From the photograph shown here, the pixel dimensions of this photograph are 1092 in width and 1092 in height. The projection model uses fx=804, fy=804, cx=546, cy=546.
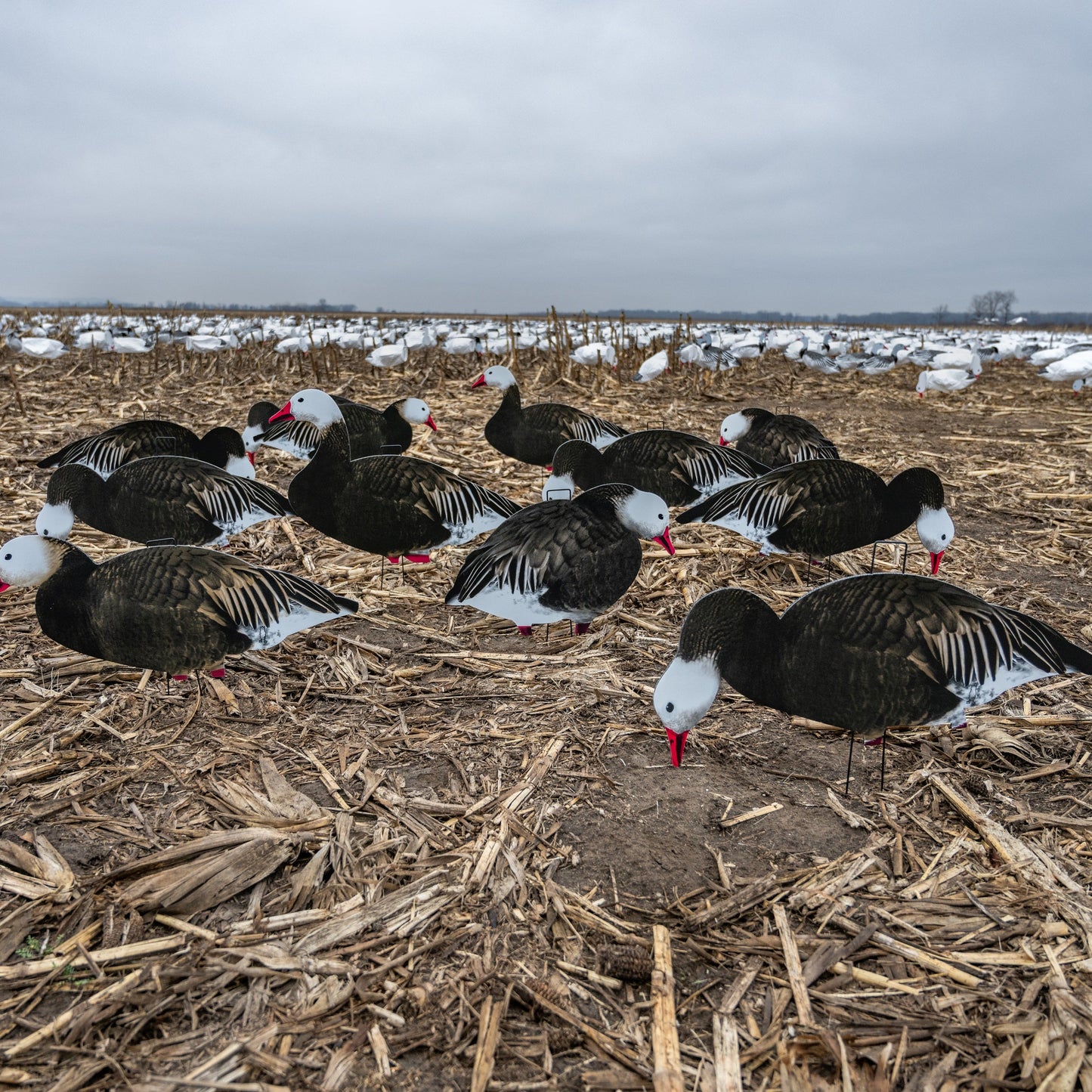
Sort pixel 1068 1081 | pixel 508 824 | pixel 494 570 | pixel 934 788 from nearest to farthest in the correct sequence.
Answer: pixel 1068 1081
pixel 508 824
pixel 934 788
pixel 494 570

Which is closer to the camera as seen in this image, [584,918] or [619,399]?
[584,918]

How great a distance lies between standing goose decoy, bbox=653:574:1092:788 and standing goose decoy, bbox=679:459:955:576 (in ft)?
6.80

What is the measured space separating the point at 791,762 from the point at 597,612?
158cm

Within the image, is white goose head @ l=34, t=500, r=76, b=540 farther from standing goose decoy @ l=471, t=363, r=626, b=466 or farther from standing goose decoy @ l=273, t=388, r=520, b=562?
standing goose decoy @ l=471, t=363, r=626, b=466

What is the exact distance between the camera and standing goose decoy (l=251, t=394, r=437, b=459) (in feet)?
27.0

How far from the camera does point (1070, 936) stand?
2.86m

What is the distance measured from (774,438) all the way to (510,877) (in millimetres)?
Answer: 6039

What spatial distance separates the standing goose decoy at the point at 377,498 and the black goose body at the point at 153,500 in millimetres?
561

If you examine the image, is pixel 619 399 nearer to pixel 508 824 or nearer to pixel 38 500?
pixel 38 500

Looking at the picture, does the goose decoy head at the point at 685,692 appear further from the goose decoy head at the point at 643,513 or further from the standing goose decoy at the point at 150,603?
the standing goose decoy at the point at 150,603

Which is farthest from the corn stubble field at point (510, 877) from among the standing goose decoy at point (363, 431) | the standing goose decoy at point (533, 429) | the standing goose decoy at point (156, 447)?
the standing goose decoy at point (533, 429)

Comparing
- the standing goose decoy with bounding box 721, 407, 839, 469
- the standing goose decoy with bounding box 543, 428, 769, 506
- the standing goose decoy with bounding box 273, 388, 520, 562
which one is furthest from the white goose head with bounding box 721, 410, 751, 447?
the standing goose decoy with bounding box 273, 388, 520, 562

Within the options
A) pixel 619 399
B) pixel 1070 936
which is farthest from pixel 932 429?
pixel 1070 936

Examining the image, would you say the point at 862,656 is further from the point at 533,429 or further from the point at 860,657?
the point at 533,429
